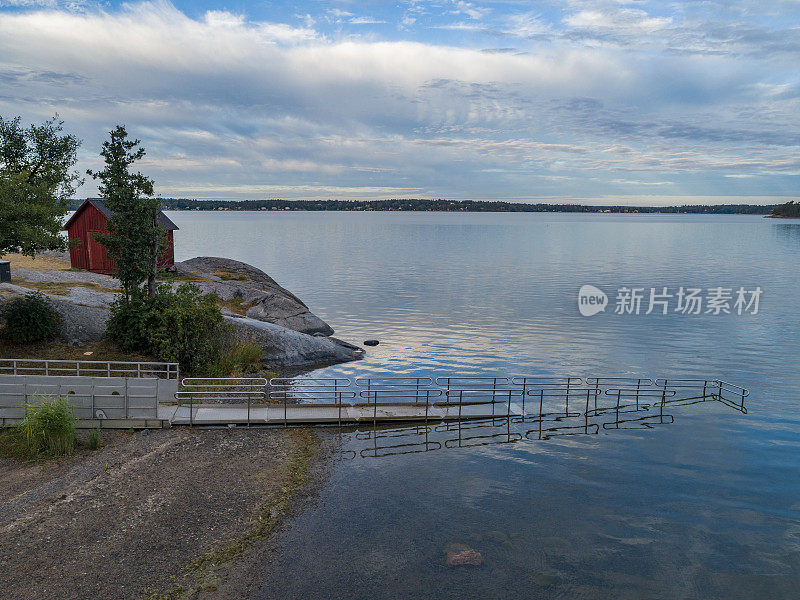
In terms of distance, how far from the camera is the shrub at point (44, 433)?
19578mm

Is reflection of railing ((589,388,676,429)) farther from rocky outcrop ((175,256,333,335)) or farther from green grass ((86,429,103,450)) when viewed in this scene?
rocky outcrop ((175,256,333,335))

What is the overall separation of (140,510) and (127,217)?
18.5m

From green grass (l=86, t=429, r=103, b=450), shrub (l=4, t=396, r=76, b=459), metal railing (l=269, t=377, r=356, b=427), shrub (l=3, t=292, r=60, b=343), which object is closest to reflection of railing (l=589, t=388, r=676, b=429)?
metal railing (l=269, t=377, r=356, b=427)

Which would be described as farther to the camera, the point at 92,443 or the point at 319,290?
the point at 319,290

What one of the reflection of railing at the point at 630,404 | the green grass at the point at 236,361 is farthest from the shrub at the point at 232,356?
the reflection of railing at the point at 630,404

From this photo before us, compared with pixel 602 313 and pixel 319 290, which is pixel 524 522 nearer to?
pixel 602 313

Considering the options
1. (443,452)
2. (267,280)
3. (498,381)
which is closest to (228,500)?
(443,452)

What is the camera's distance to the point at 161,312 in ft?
98.1

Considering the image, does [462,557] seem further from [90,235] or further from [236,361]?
[90,235]

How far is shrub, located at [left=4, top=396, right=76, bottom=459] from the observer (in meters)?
19.6

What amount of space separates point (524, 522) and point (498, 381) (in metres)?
17.4

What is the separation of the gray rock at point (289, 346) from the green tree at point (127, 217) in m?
7.05

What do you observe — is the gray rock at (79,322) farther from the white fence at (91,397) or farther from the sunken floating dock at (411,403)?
the white fence at (91,397)

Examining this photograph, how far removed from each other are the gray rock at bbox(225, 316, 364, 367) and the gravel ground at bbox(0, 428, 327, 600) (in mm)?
14300
